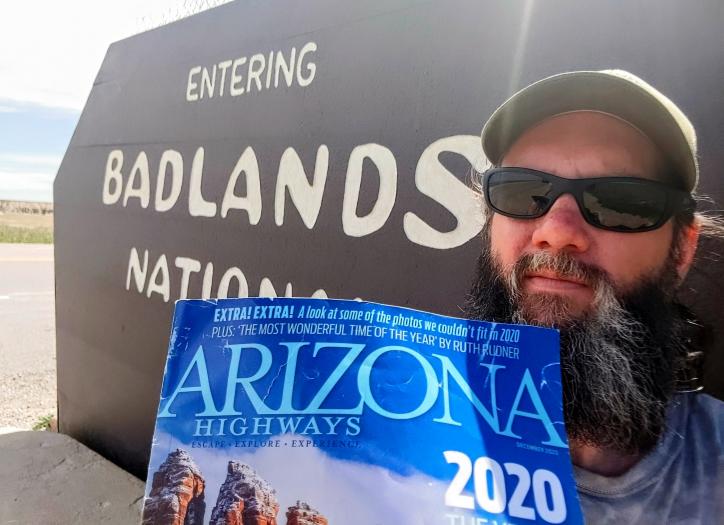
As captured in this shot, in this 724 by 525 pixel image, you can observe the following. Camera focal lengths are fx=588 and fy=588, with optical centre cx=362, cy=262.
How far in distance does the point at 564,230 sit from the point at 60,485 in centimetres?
337

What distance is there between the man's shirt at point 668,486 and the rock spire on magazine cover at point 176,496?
0.75m

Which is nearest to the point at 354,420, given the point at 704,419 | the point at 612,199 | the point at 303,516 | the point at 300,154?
the point at 303,516

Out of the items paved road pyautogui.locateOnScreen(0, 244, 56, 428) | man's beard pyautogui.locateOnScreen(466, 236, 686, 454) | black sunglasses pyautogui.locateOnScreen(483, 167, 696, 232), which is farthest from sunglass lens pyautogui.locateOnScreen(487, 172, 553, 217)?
paved road pyautogui.locateOnScreen(0, 244, 56, 428)

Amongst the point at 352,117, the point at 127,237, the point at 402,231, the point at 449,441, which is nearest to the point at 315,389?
the point at 449,441

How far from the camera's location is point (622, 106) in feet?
3.88

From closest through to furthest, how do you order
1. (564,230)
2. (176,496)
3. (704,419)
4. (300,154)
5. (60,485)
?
(176,496) < (564,230) < (704,419) < (300,154) < (60,485)

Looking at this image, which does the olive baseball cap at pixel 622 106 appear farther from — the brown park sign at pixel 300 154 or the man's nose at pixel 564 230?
the brown park sign at pixel 300 154

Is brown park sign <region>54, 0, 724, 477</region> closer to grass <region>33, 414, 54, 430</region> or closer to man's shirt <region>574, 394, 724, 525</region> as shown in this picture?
grass <region>33, 414, 54, 430</region>

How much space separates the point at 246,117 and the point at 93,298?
189 centimetres

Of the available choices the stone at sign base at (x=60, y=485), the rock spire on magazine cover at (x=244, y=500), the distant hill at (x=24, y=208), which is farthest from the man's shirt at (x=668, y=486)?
the distant hill at (x=24, y=208)

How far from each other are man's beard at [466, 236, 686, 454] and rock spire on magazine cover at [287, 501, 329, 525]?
1.90 ft

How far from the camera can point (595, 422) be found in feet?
3.84

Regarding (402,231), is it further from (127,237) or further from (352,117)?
(127,237)

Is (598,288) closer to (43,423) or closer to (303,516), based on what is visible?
(303,516)
